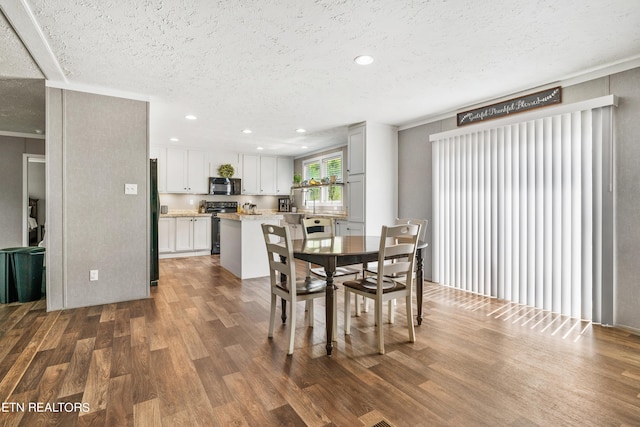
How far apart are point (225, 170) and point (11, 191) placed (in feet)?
12.0

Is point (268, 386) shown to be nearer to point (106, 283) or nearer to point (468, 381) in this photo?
point (468, 381)

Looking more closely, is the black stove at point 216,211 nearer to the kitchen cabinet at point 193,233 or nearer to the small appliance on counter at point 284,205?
the kitchen cabinet at point 193,233

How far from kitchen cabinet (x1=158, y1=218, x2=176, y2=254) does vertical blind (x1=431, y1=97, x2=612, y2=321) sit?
510 cm

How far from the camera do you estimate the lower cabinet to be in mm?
6531

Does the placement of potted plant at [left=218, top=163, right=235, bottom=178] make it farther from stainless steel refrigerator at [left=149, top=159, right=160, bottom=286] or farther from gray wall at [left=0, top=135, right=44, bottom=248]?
gray wall at [left=0, top=135, right=44, bottom=248]

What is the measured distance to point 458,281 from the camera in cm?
430

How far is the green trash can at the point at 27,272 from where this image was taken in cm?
362

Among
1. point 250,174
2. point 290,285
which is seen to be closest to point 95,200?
point 290,285

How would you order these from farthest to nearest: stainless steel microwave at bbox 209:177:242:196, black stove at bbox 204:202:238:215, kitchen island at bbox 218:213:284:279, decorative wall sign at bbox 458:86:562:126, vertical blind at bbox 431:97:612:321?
black stove at bbox 204:202:238:215 < stainless steel microwave at bbox 209:177:242:196 < kitchen island at bbox 218:213:284:279 < decorative wall sign at bbox 458:86:562:126 < vertical blind at bbox 431:97:612:321

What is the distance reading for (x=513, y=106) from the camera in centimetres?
360

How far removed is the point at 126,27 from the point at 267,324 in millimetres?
→ 2630

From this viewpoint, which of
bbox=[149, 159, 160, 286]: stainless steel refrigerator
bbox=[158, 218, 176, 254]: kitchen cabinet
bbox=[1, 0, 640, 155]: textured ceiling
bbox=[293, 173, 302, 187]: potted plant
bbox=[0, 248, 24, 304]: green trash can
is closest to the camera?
bbox=[1, 0, 640, 155]: textured ceiling

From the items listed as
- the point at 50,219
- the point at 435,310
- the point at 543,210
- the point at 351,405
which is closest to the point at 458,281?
the point at 435,310

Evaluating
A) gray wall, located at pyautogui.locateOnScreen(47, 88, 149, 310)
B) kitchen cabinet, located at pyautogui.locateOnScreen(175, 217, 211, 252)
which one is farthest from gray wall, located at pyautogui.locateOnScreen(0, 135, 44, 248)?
gray wall, located at pyautogui.locateOnScreen(47, 88, 149, 310)
